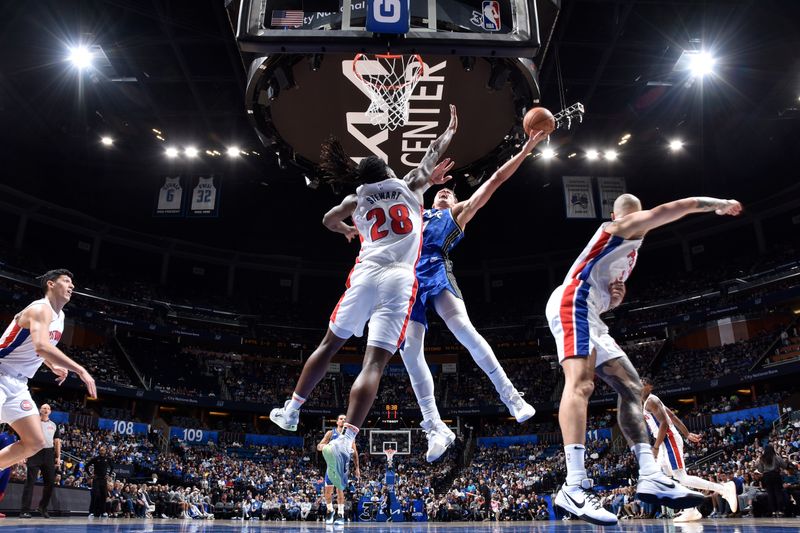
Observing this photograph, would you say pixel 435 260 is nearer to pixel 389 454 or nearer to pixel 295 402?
pixel 295 402

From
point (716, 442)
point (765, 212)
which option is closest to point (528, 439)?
point (716, 442)

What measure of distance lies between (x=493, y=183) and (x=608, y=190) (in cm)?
1891

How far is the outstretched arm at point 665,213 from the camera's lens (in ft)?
13.1

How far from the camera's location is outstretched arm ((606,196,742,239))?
399cm

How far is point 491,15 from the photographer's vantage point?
6.62 metres

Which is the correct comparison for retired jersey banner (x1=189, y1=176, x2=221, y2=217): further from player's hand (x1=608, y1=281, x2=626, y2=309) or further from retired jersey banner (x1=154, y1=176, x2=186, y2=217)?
player's hand (x1=608, y1=281, x2=626, y2=309)

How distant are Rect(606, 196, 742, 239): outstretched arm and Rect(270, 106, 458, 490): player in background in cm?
150

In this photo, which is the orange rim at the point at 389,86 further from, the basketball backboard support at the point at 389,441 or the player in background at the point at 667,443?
the basketball backboard support at the point at 389,441

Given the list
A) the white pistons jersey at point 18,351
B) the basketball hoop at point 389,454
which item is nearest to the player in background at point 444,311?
the white pistons jersey at point 18,351

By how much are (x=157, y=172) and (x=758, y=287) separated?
94.9 feet

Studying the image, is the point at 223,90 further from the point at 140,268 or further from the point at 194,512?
the point at 140,268

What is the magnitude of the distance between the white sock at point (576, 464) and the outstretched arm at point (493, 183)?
213 cm

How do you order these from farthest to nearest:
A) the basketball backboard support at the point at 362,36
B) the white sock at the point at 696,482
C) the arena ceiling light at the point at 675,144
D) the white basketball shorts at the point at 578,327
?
the arena ceiling light at the point at 675,144 → the white sock at the point at 696,482 → the basketball backboard support at the point at 362,36 → the white basketball shorts at the point at 578,327

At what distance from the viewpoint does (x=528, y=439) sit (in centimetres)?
3122
